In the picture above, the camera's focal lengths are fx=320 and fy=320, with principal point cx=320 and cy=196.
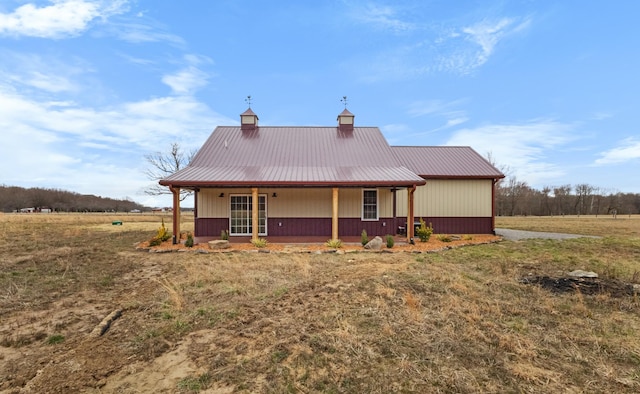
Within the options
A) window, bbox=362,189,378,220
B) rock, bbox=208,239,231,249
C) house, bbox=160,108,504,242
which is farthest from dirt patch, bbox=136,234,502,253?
window, bbox=362,189,378,220

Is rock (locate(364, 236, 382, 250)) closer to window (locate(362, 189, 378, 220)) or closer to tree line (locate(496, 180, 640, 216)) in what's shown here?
window (locate(362, 189, 378, 220))

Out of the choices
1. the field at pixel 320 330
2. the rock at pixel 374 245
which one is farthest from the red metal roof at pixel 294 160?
the field at pixel 320 330

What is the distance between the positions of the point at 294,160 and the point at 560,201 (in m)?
57.2

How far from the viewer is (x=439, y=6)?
13055 millimetres

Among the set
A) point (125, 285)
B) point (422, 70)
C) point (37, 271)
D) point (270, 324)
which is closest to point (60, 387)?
point (270, 324)

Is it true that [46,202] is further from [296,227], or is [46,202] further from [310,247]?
[310,247]

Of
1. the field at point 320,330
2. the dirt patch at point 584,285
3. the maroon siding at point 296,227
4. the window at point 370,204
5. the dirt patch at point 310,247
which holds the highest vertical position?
the window at point 370,204

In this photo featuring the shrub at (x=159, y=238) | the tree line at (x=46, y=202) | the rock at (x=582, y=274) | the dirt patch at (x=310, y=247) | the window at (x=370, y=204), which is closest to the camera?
the rock at (x=582, y=274)

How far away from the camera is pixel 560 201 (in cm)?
5412

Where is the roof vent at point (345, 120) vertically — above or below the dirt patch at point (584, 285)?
above

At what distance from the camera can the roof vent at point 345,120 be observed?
59.6 feet

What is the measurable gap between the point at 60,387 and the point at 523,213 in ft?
189

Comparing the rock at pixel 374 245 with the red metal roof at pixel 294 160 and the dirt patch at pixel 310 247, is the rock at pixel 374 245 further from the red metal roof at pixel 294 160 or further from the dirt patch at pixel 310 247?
the red metal roof at pixel 294 160

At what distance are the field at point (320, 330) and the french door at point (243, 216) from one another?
17.5 feet
